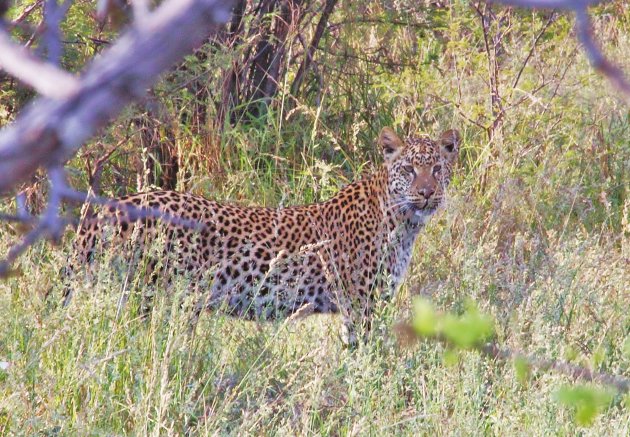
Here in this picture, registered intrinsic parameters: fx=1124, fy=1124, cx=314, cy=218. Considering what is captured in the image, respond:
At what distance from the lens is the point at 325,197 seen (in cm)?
663

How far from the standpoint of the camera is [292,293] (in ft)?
17.1

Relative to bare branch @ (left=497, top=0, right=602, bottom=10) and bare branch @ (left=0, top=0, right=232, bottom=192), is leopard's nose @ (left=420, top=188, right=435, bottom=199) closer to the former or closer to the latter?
bare branch @ (left=497, top=0, right=602, bottom=10)

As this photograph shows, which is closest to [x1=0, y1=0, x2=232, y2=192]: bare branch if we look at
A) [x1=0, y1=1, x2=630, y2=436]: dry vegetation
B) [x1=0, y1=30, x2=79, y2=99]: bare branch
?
[x1=0, y1=30, x2=79, y2=99]: bare branch

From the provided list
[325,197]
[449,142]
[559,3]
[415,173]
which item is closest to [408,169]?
[415,173]

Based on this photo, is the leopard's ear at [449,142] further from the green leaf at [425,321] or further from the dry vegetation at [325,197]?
the green leaf at [425,321]

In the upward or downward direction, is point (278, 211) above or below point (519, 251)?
above

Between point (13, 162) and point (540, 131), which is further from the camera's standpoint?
point (540, 131)

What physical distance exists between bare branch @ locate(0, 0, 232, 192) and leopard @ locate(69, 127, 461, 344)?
3714mm

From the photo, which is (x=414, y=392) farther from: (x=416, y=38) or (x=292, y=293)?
(x=416, y=38)

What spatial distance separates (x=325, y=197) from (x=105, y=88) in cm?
575

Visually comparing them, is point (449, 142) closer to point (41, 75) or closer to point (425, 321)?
point (425, 321)

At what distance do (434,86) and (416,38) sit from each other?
733 millimetres

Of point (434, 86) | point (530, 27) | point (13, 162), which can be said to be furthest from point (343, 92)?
point (13, 162)

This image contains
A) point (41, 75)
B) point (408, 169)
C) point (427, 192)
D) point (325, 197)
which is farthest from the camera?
point (325, 197)
